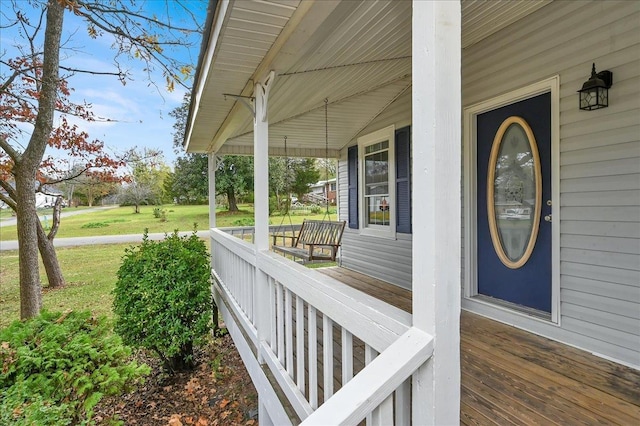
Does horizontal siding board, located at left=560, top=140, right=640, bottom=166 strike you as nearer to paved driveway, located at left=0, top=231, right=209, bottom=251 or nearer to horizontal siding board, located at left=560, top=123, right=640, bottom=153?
horizontal siding board, located at left=560, top=123, right=640, bottom=153

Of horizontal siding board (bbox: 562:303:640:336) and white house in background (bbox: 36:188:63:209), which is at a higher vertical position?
white house in background (bbox: 36:188:63:209)

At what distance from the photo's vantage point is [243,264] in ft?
11.4

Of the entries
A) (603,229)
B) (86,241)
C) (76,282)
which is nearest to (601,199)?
(603,229)

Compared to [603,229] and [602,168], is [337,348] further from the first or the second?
[602,168]

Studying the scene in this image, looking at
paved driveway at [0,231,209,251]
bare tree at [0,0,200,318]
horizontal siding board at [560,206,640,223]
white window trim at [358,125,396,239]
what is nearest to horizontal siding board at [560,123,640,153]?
horizontal siding board at [560,206,640,223]

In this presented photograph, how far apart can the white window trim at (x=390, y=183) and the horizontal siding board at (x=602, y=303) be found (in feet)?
7.69

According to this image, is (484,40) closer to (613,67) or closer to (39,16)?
(613,67)

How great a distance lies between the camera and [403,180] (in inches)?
176

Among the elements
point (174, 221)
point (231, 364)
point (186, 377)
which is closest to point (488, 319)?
point (231, 364)

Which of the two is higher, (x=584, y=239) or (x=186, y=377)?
(x=584, y=239)

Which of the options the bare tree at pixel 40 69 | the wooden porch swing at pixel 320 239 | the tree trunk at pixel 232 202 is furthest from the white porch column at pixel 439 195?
the tree trunk at pixel 232 202

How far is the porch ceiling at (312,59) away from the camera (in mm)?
1858

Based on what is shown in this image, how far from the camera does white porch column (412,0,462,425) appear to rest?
1.02m

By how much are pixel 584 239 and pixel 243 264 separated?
9.57 ft
